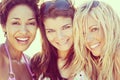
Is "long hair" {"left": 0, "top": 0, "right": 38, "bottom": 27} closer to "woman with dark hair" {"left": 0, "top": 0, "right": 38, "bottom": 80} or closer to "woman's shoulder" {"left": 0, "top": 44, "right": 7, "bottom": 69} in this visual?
"woman with dark hair" {"left": 0, "top": 0, "right": 38, "bottom": 80}

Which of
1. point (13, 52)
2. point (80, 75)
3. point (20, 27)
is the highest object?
point (20, 27)

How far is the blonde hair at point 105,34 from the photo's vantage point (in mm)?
2633

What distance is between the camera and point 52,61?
2.74m

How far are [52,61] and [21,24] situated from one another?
0.22m

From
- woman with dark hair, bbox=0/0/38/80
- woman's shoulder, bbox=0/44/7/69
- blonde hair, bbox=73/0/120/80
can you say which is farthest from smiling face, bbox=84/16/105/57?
woman's shoulder, bbox=0/44/7/69

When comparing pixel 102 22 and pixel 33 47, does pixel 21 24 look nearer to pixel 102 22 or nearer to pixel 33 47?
pixel 33 47

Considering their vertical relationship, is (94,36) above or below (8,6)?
below

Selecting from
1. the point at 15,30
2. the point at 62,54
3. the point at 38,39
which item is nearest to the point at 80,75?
the point at 62,54

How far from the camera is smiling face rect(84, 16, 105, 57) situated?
265 cm

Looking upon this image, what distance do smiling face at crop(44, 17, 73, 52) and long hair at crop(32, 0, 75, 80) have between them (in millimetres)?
18

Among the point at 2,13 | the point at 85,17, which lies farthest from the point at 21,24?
the point at 85,17

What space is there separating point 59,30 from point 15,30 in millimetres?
191

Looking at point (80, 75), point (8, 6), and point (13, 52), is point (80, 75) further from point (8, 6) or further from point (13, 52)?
point (8, 6)

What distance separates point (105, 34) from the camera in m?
2.64
